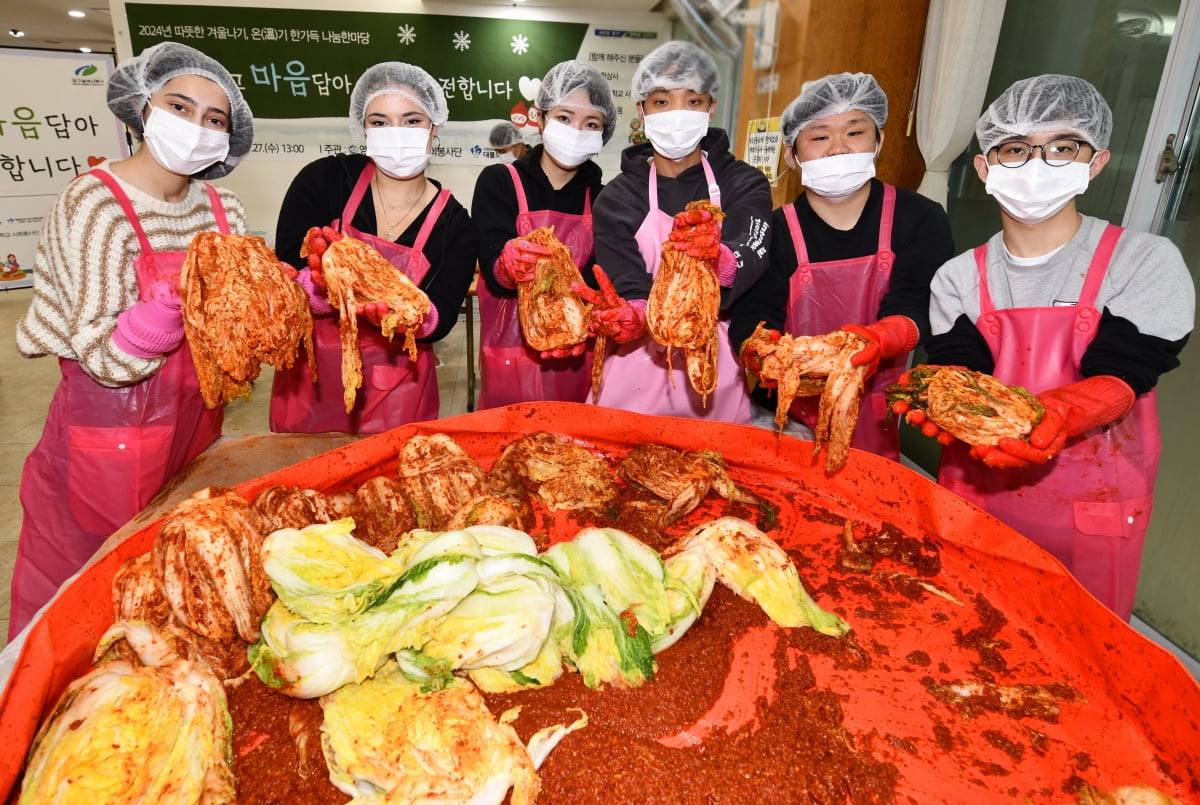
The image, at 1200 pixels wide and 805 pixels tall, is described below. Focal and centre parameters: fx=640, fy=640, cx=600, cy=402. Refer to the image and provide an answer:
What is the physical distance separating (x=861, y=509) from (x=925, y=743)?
1171 millimetres

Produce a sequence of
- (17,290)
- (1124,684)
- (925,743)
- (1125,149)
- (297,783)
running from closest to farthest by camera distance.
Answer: (297,783), (925,743), (1124,684), (1125,149), (17,290)

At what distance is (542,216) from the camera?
370 cm

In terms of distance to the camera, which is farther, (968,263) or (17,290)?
(17,290)

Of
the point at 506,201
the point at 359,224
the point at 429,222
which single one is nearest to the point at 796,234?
the point at 506,201

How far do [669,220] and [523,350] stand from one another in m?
1.18

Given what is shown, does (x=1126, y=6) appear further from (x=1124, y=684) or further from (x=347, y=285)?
(x=347, y=285)

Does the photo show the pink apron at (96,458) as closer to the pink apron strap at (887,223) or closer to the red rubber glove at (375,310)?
the red rubber glove at (375,310)

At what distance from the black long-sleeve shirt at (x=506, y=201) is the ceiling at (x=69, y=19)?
677cm

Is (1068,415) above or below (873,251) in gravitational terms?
below

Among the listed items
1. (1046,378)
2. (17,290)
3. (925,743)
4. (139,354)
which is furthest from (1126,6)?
(17,290)

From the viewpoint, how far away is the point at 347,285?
2.66m

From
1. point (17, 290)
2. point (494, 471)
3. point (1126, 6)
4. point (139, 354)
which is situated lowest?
point (17, 290)

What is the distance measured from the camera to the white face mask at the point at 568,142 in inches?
137

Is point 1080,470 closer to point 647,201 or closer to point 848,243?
point 848,243
